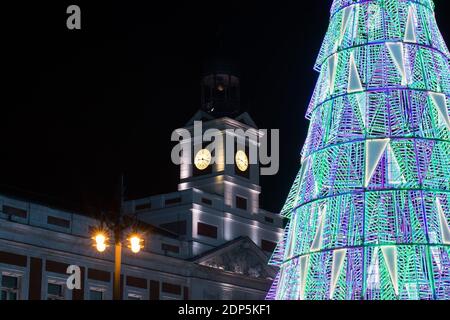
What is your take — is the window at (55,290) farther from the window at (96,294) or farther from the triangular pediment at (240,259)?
the triangular pediment at (240,259)

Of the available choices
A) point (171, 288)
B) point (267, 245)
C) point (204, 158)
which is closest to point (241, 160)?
point (204, 158)

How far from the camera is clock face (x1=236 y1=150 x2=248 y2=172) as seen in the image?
216 feet

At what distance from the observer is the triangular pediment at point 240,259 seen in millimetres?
60406

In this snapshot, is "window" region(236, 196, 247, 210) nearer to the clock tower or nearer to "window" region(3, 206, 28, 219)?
the clock tower

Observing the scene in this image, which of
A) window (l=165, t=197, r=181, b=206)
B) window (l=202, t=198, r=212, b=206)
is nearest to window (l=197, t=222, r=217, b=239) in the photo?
window (l=202, t=198, r=212, b=206)

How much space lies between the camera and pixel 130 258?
174 ft

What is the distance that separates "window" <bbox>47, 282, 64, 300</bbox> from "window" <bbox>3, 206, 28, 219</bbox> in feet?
13.7

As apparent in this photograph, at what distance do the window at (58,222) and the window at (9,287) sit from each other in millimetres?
3777

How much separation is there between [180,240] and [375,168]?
34854mm

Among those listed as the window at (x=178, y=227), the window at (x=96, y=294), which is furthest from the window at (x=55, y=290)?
the window at (x=178, y=227)
